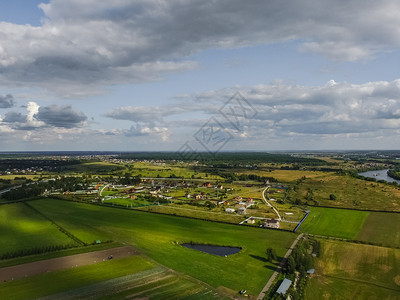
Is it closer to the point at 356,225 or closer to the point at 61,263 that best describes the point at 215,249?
the point at 61,263

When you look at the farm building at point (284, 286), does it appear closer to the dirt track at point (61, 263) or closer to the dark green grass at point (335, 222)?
the dirt track at point (61, 263)

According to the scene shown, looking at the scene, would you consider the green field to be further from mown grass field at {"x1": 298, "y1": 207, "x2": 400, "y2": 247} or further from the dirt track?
mown grass field at {"x1": 298, "y1": 207, "x2": 400, "y2": 247}

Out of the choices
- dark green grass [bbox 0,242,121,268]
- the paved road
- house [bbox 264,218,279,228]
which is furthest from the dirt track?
house [bbox 264,218,279,228]

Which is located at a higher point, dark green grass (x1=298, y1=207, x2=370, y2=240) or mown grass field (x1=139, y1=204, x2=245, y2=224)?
mown grass field (x1=139, y1=204, x2=245, y2=224)

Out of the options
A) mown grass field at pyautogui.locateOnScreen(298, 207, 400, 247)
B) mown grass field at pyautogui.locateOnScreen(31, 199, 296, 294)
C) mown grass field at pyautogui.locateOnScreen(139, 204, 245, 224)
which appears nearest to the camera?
mown grass field at pyautogui.locateOnScreen(31, 199, 296, 294)

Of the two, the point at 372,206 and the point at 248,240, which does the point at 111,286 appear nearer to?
the point at 248,240

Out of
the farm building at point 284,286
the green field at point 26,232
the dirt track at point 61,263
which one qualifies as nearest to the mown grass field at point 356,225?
the farm building at point 284,286
